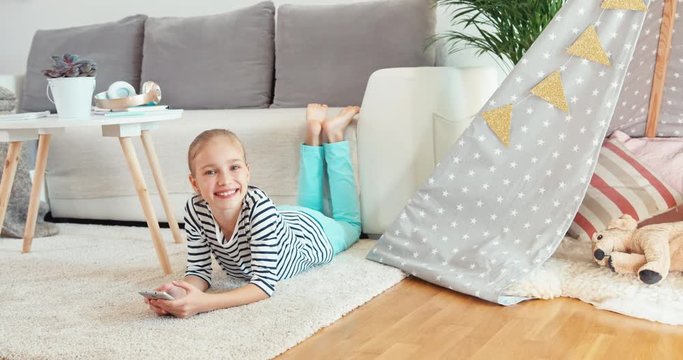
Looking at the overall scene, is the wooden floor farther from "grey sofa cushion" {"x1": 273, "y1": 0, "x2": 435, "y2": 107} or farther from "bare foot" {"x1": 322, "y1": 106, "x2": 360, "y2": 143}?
"grey sofa cushion" {"x1": 273, "y1": 0, "x2": 435, "y2": 107}

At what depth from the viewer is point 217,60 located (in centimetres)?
312

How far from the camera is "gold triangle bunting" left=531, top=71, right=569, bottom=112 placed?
192 centimetres

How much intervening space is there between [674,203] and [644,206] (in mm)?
80

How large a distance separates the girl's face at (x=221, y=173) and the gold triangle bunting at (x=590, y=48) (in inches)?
33.2

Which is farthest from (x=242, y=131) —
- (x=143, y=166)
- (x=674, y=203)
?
(x=674, y=203)

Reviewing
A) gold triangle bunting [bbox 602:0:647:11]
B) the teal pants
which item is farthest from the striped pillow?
the teal pants

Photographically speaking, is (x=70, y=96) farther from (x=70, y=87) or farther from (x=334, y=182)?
(x=334, y=182)

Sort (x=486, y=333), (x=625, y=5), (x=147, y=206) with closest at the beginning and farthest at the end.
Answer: (x=486, y=333)
(x=625, y=5)
(x=147, y=206)

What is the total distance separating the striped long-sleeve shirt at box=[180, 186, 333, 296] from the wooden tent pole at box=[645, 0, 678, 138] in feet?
3.39

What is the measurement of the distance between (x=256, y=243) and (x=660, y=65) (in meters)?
1.29

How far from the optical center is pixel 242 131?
252cm

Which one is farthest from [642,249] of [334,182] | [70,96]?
[70,96]

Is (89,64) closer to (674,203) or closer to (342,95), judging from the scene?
(342,95)

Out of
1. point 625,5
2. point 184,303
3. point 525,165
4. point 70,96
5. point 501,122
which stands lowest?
point 184,303
